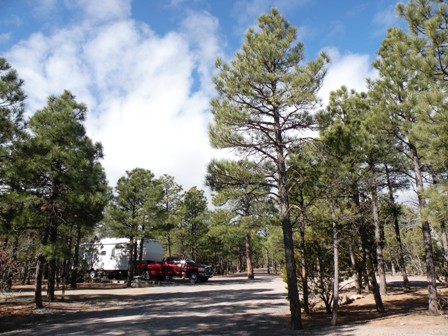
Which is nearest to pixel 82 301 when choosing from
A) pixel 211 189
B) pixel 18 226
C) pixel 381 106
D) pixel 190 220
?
pixel 18 226

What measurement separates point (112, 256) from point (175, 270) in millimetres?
5531

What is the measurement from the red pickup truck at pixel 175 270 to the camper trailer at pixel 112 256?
1.18 metres

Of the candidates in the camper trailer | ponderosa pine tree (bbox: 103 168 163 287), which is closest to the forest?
ponderosa pine tree (bbox: 103 168 163 287)

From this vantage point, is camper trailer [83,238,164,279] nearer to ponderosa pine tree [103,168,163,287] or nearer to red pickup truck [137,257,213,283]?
red pickup truck [137,257,213,283]

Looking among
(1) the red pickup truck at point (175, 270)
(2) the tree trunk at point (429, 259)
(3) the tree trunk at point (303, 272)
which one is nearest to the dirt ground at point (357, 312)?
(2) the tree trunk at point (429, 259)

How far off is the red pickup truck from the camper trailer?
1.18 metres

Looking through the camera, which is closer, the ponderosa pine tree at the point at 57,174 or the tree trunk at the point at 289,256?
the tree trunk at the point at 289,256

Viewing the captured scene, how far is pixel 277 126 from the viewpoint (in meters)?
10.2

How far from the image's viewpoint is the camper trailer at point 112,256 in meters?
27.6

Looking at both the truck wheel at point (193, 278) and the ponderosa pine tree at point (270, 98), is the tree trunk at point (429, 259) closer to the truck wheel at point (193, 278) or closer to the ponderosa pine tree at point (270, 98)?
the ponderosa pine tree at point (270, 98)

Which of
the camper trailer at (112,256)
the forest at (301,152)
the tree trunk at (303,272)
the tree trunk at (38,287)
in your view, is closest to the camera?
the forest at (301,152)

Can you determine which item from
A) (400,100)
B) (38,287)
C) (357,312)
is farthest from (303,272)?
(38,287)

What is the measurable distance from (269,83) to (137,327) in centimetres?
808

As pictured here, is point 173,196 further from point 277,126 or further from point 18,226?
point 277,126
